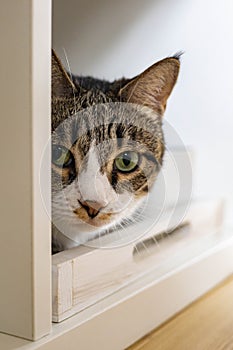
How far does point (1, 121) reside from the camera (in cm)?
59

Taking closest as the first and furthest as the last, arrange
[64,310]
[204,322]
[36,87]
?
1. [36,87]
2. [64,310]
3. [204,322]

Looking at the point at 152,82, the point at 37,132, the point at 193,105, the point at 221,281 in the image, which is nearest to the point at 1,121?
the point at 37,132

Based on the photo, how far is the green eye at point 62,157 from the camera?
0.70 meters

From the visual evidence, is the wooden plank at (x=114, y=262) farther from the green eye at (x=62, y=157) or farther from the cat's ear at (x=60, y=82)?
the cat's ear at (x=60, y=82)

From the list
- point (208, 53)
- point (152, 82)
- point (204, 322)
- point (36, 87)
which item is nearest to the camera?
point (36, 87)

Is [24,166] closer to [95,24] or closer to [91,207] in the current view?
[91,207]

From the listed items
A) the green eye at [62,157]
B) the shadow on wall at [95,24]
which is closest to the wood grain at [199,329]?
the green eye at [62,157]

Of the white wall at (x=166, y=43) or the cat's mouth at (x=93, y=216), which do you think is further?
the white wall at (x=166, y=43)

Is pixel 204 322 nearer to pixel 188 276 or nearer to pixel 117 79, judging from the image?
pixel 188 276

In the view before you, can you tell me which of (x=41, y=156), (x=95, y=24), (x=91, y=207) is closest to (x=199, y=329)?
(x=91, y=207)

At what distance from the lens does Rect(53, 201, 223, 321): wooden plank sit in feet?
2.34

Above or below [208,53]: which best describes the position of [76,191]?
below

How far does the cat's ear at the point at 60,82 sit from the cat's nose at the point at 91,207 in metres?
0.16

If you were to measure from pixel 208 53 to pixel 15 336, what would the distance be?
66 centimetres
